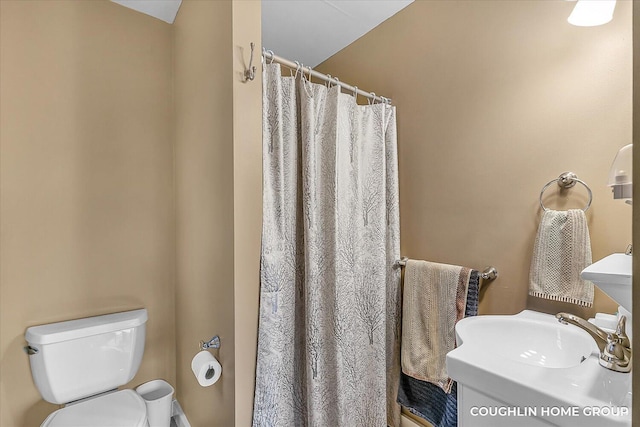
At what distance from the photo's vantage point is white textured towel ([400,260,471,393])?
141 cm

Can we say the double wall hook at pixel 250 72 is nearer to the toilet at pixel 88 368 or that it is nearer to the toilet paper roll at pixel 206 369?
the toilet paper roll at pixel 206 369

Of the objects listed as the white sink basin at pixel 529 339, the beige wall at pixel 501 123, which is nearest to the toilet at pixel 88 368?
the white sink basin at pixel 529 339

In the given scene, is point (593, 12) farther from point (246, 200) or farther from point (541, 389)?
point (246, 200)

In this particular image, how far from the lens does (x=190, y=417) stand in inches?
66.1

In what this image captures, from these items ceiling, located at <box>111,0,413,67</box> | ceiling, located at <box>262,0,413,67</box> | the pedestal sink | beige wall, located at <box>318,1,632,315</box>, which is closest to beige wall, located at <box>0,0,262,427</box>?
ceiling, located at <box>111,0,413,67</box>

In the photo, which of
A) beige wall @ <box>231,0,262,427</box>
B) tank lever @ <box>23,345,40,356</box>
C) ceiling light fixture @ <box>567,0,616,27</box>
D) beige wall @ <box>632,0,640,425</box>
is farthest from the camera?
tank lever @ <box>23,345,40,356</box>

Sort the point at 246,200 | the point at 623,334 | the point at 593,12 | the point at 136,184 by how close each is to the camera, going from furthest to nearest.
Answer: the point at 136,184 → the point at 246,200 → the point at 593,12 → the point at 623,334

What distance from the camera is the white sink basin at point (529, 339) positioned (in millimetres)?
1015

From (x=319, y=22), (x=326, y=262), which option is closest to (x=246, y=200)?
(x=326, y=262)

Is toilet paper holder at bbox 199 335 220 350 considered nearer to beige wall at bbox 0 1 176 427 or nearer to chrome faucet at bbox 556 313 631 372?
beige wall at bbox 0 1 176 427

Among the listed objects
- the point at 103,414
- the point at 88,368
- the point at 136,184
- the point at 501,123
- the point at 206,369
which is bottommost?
the point at 103,414

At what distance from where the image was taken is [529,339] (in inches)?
43.4

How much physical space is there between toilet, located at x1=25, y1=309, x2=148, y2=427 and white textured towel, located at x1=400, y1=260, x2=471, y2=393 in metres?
1.28

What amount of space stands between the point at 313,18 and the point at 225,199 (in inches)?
51.4
